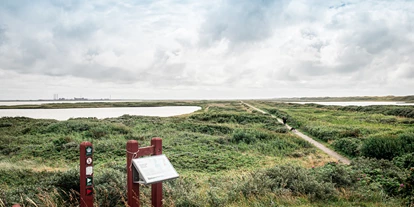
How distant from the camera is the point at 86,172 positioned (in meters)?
4.67

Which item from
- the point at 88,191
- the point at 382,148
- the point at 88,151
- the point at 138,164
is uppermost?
the point at 88,151

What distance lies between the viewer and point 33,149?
60.8ft

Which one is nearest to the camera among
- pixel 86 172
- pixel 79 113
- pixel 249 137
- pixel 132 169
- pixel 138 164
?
pixel 138 164

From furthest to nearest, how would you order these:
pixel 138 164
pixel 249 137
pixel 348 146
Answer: pixel 249 137, pixel 348 146, pixel 138 164

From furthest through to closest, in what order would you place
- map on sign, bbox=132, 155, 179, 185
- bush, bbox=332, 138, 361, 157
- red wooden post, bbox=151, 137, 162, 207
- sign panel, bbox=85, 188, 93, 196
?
1. bush, bbox=332, 138, 361, 157
2. red wooden post, bbox=151, 137, 162, 207
3. sign panel, bbox=85, 188, 93, 196
4. map on sign, bbox=132, 155, 179, 185

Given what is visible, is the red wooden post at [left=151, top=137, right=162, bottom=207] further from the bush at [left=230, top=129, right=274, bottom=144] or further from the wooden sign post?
the bush at [left=230, top=129, right=274, bottom=144]

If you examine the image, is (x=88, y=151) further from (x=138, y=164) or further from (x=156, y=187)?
(x=156, y=187)

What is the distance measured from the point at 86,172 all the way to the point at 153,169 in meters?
1.23

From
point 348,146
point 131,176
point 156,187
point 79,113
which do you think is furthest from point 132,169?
point 79,113

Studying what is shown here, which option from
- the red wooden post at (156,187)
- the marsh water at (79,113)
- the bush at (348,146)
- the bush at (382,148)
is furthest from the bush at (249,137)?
the marsh water at (79,113)

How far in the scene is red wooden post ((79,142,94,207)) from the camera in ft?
15.0

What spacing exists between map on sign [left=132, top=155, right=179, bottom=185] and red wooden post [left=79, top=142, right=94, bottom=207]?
0.87 metres

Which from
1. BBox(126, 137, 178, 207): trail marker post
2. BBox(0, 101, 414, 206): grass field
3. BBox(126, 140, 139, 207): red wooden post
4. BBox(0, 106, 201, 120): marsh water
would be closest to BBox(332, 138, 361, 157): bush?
BBox(0, 101, 414, 206): grass field

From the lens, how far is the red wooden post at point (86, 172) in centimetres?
459
